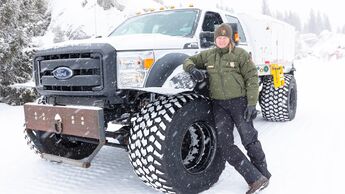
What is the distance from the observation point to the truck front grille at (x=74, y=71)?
3.85m

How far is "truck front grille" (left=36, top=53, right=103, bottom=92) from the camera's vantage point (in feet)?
12.6

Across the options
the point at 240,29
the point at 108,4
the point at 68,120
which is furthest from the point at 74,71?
the point at 108,4

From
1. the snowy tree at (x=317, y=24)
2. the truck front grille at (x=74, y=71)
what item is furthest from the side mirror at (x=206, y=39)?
the snowy tree at (x=317, y=24)

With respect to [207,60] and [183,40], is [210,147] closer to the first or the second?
[207,60]

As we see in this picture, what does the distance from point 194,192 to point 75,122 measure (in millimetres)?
1439

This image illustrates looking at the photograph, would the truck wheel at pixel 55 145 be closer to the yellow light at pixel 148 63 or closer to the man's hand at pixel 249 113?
the yellow light at pixel 148 63

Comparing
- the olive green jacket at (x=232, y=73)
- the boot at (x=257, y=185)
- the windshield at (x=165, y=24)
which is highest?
the windshield at (x=165, y=24)

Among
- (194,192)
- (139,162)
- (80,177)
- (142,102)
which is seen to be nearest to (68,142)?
(80,177)

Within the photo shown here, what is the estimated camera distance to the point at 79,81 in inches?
156

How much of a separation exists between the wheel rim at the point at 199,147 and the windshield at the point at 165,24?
1.28 metres

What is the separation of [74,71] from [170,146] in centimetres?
132

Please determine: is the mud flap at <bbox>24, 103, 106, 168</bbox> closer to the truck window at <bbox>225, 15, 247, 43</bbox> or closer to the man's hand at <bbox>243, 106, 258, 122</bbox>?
the man's hand at <bbox>243, 106, 258, 122</bbox>

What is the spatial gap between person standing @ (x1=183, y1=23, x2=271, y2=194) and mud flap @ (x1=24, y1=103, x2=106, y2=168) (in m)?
1.10

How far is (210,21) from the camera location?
17.7 ft
